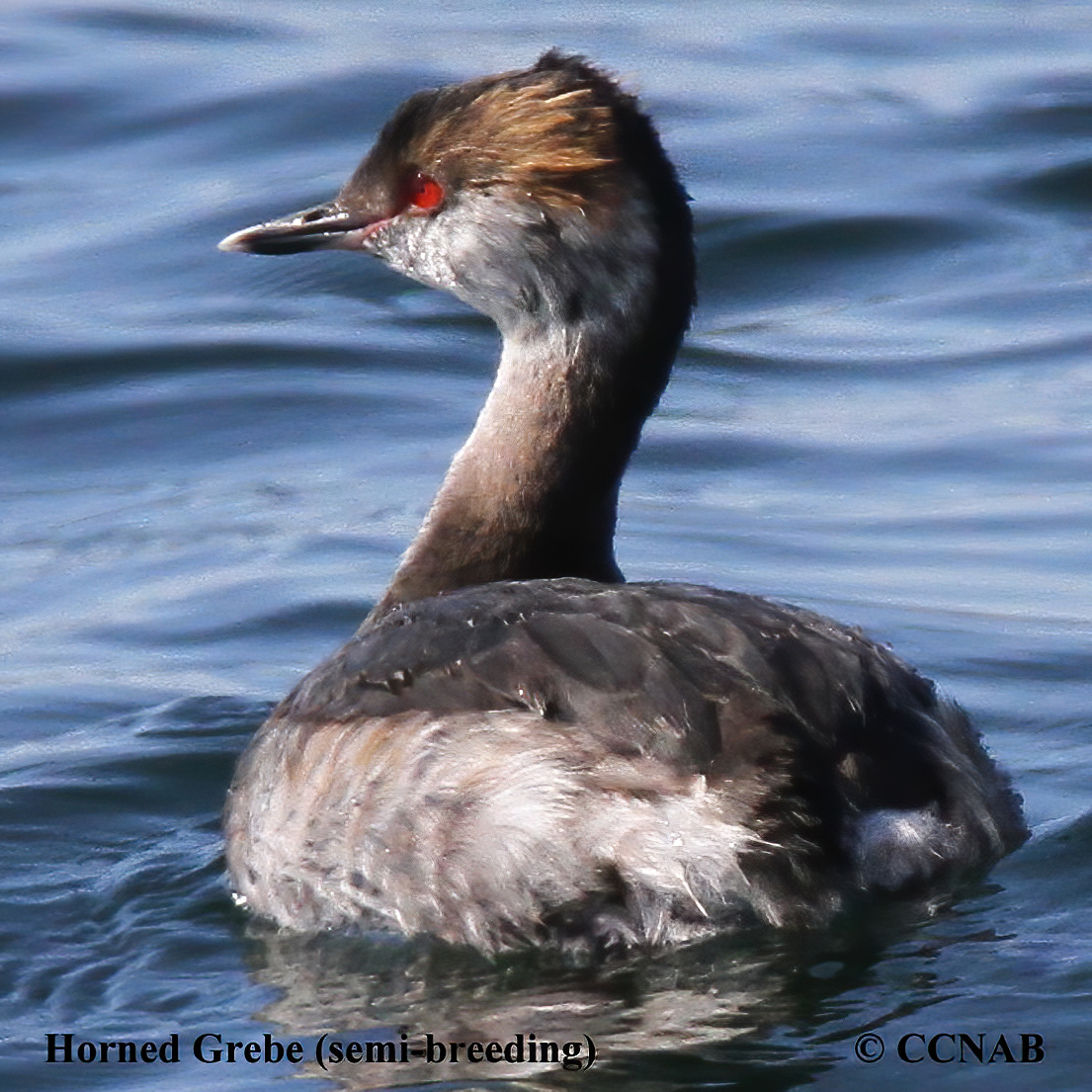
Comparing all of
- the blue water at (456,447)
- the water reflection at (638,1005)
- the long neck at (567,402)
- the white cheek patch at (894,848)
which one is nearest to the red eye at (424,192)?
the long neck at (567,402)

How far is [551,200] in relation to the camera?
5.75 metres

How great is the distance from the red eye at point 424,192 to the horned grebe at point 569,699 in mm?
10

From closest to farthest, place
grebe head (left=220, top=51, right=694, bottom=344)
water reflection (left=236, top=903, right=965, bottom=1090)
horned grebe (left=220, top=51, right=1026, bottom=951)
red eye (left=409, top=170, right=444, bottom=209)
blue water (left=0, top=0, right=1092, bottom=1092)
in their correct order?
water reflection (left=236, top=903, right=965, bottom=1090) → horned grebe (left=220, top=51, right=1026, bottom=951) → blue water (left=0, top=0, right=1092, bottom=1092) → grebe head (left=220, top=51, right=694, bottom=344) → red eye (left=409, top=170, right=444, bottom=209)

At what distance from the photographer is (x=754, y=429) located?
905 centimetres

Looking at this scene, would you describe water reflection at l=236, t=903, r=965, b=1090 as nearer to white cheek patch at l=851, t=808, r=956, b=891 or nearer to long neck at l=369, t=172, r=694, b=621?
white cheek patch at l=851, t=808, r=956, b=891

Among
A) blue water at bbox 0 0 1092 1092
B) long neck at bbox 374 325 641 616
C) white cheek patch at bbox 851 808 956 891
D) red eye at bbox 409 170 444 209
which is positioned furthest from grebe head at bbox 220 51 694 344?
white cheek patch at bbox 851 808 956 891

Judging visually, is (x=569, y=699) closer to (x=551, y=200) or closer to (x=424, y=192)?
(x=551, y=200)

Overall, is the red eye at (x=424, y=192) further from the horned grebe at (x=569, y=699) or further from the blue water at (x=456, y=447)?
the blue water at (x=456, y=447)

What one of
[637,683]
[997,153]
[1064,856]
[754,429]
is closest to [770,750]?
[637,683]

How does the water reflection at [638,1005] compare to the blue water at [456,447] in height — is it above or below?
below

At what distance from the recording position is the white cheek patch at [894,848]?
15.0 feet

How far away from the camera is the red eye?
602cm

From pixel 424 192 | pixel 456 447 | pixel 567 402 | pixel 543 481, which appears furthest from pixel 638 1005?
pixel 456 447

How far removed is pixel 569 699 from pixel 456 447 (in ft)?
13.7
